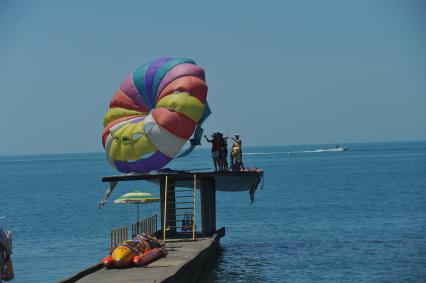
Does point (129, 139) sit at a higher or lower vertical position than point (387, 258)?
higher

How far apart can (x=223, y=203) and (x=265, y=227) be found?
27952 millimetres

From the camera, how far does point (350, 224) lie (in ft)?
176

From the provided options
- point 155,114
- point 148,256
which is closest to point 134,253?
point 148,256

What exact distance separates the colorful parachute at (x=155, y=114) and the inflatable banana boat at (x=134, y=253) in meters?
4.68

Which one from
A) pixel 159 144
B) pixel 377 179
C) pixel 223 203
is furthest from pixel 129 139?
pixel 377 179

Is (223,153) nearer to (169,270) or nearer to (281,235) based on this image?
(169,270)

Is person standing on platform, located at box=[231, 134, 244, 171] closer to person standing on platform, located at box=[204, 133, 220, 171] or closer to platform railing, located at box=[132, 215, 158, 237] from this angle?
person standing on platform, located at box=[204, 133, 220, 171]

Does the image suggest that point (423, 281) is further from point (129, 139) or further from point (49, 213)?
point (49, 213)

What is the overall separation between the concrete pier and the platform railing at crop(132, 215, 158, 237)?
1576mm

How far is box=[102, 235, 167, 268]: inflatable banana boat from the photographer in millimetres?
26188

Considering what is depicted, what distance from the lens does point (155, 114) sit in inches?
1249

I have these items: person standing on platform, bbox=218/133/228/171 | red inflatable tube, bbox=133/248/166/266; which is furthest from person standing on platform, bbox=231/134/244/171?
red inflatable tube, bbox=133/248/166/266

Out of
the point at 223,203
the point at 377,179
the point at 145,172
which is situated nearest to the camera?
the point at 145,172

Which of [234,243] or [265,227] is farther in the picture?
[265,227]
